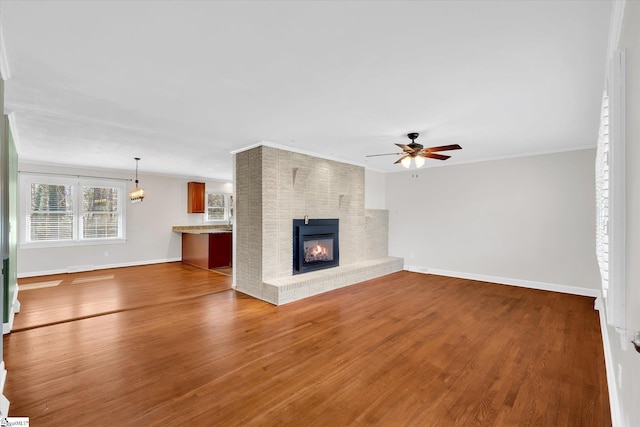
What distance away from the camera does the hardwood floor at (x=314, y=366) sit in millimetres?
2039

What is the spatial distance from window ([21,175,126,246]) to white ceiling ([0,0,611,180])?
8.84 ft

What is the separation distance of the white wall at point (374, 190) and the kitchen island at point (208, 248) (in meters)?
3.81

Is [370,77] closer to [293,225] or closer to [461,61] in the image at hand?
[461,61]

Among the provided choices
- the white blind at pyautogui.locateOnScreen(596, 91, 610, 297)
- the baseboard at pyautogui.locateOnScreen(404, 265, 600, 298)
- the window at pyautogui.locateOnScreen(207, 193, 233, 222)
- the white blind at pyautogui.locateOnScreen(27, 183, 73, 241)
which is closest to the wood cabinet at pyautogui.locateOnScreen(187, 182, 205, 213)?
the window at pyautogui.locateOnScreen(207, 193, 233, 222)

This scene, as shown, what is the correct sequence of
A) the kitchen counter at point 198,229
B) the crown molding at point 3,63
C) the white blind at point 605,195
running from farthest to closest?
the kitchen counter at point 198,229, the crown molding at point 3,63, the white blind at point 605,195

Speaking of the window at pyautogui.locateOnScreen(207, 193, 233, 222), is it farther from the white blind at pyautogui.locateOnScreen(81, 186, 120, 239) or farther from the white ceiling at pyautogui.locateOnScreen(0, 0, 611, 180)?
the white ceiling at pyautogui.locateOnScreen(0, 0, 611, 180)

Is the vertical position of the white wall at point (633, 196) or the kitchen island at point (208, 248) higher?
the white wall at point (633, 196)

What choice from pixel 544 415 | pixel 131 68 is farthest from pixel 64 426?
pixel 544 415

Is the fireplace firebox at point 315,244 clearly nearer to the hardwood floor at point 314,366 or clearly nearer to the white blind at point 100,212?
the hardwood floor at point 314,366

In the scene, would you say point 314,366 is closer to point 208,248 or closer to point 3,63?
point 3,63

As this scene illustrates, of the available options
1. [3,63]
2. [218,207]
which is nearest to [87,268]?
[218,207]

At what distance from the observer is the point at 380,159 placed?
6.04 m

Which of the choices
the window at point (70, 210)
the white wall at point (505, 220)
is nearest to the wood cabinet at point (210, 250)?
the window at point (70, 210)

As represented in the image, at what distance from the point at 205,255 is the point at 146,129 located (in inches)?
164
